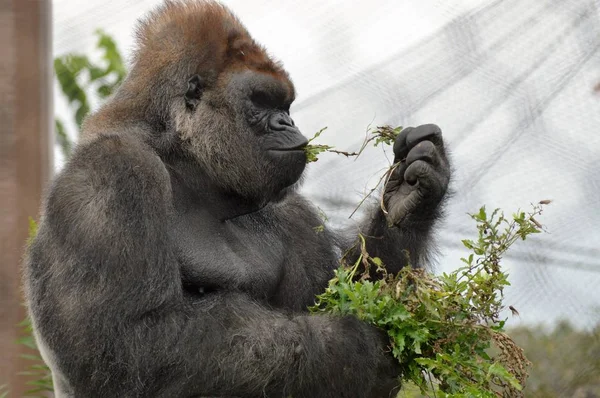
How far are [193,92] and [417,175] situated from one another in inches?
38.2

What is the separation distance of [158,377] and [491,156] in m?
3.20

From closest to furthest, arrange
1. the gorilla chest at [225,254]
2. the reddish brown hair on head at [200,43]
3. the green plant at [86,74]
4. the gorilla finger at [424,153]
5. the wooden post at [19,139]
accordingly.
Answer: the gorilla chest at [225,254] → the gorilla finger at [424,153] → the reddish brown hair on head at [200,43] → the wooden post at [19,139] → the green plant at [86,74]

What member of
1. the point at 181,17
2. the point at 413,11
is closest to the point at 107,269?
the point at 181,17

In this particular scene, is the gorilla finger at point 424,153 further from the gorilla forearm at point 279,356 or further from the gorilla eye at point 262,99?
the gorilla forearm at point 279,356

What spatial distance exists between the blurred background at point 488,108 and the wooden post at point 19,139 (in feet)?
1.23

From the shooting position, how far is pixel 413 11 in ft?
20.9

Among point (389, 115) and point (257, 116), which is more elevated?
point (257, 116)

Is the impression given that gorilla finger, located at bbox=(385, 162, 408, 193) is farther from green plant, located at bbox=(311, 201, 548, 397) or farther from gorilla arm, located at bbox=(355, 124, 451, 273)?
green plant, located at bbox=(311, 201, 548, 397)

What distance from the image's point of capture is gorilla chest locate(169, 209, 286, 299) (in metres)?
3.49

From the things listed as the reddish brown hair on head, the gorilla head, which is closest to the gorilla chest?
the gorilla head

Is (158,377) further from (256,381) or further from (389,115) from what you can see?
(389,115)

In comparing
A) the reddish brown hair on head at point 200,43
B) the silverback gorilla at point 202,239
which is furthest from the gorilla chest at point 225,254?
the reddish brown hair on head at point 200,43

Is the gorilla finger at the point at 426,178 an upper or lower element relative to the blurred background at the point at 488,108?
upper

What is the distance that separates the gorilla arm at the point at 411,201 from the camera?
3654mm
